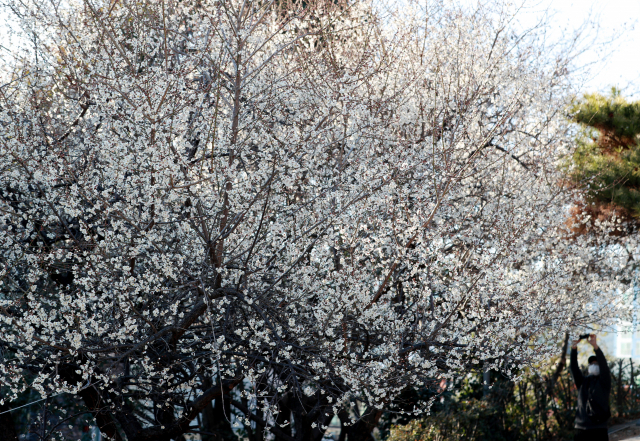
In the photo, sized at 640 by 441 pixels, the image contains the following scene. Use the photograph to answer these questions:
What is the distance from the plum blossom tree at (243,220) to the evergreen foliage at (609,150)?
169 cm

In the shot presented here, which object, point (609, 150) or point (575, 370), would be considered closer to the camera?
point (575, 370)

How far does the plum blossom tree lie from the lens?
456 centimetres

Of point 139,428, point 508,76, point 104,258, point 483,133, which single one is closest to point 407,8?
point 508,76

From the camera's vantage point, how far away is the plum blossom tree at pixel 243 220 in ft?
15.0

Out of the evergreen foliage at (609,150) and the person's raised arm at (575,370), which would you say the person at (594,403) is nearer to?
the person's raised arm at (575,370)

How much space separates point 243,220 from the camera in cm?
498

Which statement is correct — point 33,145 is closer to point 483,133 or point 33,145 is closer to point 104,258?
point 104,258

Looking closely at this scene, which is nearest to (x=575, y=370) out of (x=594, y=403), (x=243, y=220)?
(x=594, y=403)

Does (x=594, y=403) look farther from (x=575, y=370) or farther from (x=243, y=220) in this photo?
(x=243, y=220)

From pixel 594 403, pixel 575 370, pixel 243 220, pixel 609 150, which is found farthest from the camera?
pixel 609 150

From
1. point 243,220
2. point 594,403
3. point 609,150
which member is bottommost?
point 594,403

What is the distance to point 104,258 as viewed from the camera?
16.2 feet

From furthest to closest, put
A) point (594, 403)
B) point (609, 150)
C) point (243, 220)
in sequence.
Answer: point (609, 150), point (594, 403), point (243, 220)

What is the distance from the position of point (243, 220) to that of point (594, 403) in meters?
4.06
